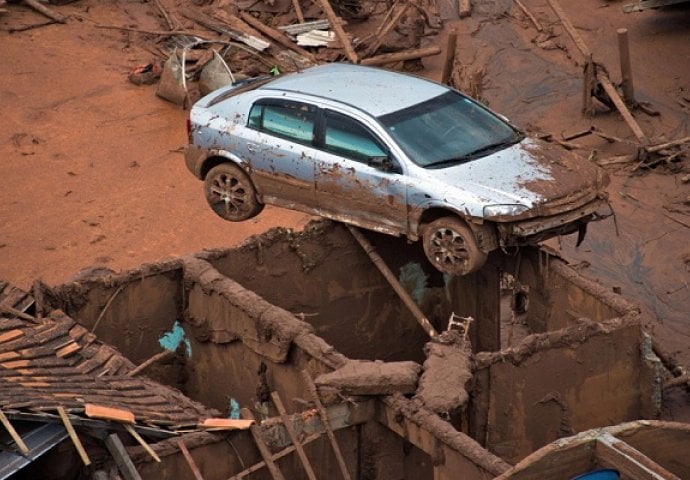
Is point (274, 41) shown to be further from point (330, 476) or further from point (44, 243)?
point (330, 476)

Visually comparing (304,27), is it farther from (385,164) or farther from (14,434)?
(14,434)

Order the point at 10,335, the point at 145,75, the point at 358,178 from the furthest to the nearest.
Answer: the point at 145,75 → the point at 358,178 → the point at 10,335

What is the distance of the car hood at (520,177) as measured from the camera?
18219 millimetres

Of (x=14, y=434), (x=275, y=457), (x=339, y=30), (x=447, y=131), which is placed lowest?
(x=339, y=30)

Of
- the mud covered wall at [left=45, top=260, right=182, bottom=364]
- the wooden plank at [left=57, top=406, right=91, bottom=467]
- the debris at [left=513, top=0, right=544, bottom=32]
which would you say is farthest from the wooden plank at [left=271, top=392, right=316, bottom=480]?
the debris at [left=513, top=0, right=544, bottom=32]

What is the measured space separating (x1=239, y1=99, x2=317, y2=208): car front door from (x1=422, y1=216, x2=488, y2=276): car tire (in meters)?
1.65

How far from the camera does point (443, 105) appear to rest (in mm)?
19750

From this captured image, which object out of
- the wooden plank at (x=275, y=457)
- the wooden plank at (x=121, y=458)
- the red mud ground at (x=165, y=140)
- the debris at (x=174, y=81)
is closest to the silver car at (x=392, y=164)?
the wooden plank at (x=275, y=457)

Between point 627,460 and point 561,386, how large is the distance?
4.57 meters

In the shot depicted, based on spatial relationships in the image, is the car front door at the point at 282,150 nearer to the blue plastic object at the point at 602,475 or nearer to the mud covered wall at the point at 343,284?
the mud covered wall at the point at 343,284

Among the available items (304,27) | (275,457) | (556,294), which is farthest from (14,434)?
(304,27)

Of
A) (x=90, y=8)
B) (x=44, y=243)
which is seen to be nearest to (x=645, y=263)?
(x=44, y=243)

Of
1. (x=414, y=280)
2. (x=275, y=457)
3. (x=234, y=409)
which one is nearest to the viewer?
(x=275, y=457)

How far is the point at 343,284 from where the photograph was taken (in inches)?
787
